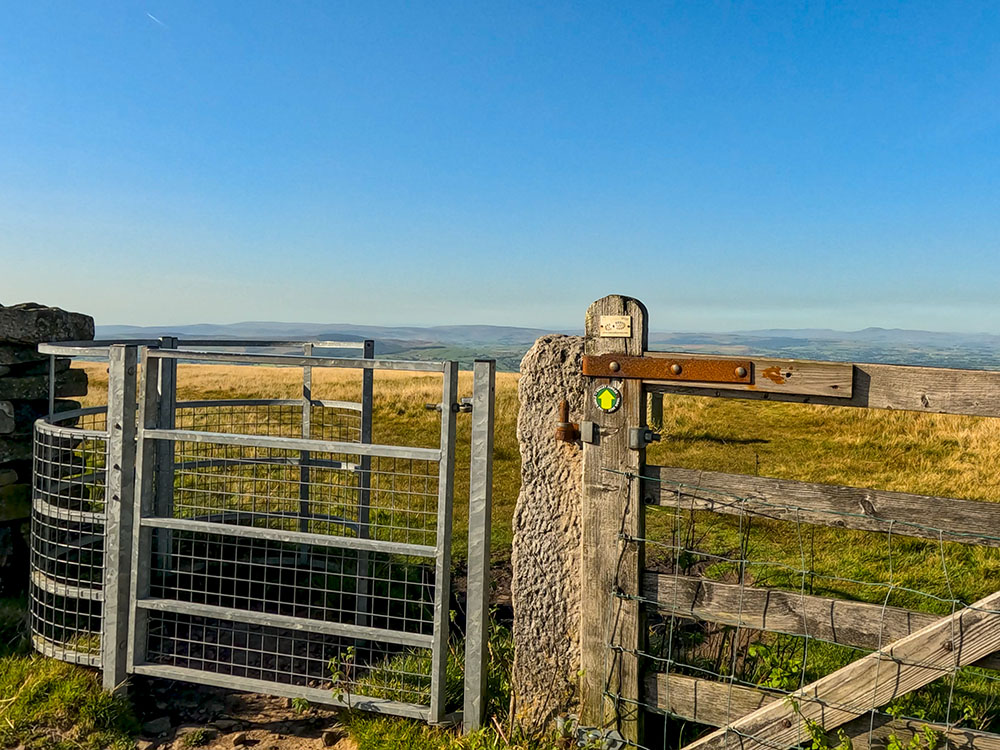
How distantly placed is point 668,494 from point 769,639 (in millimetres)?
2182

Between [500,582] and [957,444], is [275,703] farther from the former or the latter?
[957,444]

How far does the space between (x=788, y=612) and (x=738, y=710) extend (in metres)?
0.63

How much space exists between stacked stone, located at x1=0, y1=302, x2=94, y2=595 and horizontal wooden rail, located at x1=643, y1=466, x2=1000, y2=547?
6.14 meters

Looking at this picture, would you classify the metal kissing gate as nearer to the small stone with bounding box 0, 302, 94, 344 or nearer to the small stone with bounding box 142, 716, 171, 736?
the small stone with bounding box 142, 716, 171, 736

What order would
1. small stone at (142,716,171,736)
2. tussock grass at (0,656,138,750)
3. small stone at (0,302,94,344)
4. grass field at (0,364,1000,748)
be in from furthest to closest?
small stone at (0,302,94,344) < grass field at (0,364,1000,748) < small stone at (142,716,171,736) < tussock grass at (0,656,138,750)

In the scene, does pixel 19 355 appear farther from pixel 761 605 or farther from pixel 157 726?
pixel 761 605

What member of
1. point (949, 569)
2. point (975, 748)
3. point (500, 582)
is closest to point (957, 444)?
point (949, 569)

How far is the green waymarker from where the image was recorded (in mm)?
4242

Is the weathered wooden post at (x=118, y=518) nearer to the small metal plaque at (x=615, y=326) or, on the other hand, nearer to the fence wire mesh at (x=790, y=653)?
the small metal plaque at (x=615, y=326)

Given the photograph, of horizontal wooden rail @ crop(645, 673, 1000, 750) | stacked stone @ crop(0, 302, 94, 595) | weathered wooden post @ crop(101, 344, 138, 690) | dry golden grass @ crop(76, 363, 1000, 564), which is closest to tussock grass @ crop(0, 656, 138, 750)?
weathered wooden post @ crop(101, 344, 138, 690)

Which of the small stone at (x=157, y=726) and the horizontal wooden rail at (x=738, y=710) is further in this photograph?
the small stone at (x=157, y=726)

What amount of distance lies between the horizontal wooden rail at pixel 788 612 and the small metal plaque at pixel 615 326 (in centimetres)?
Answer: 134

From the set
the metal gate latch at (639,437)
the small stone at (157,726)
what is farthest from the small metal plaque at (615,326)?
the small stone at (157,726)

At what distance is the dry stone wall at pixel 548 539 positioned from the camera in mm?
4453
